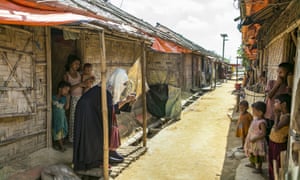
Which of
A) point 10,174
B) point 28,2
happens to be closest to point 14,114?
point 10,174

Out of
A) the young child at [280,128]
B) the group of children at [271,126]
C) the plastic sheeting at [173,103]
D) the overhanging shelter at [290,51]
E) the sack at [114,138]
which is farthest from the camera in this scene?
the plastic sheeting at [173,103]

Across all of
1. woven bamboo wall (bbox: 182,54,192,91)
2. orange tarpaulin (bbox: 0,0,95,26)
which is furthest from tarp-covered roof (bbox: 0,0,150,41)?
woven bamboo wall (bbox: 182,54,192,91)

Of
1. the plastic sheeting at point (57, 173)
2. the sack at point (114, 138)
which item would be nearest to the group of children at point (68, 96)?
the plastic sheeting at point (57, 173)

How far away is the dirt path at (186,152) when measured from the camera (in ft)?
16.4

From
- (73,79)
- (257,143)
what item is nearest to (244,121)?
(257,143)

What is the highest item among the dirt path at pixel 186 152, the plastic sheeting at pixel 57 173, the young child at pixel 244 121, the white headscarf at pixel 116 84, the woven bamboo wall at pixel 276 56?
the woven bamboo wall at pixel 276 56

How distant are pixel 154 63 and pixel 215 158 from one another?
5590 millimetres

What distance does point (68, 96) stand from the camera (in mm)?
5301

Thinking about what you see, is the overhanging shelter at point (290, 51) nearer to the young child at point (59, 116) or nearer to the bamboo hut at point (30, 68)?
the bamboo hut at point (30, 68)

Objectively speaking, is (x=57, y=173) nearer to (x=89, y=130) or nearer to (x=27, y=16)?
(x=89, y=130)

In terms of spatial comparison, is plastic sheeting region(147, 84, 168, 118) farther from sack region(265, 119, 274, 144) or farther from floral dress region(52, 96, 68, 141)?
sack region(265, 119, 274, 144)

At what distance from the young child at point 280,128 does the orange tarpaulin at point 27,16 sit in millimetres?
2712

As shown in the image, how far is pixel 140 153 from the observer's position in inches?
236

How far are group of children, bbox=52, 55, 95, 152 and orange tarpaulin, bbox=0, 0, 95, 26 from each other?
5.38 ft
